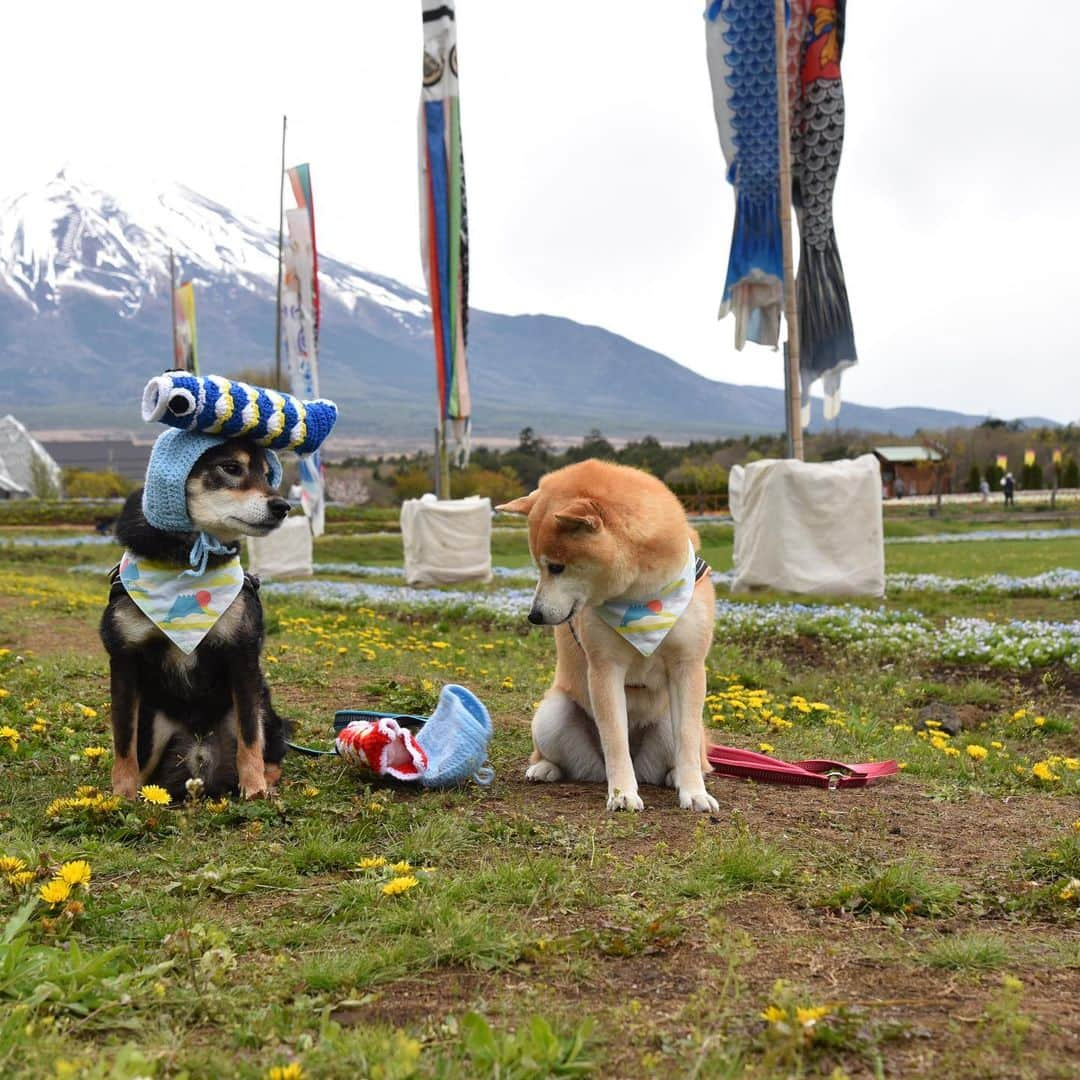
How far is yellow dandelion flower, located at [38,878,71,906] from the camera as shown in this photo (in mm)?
2916

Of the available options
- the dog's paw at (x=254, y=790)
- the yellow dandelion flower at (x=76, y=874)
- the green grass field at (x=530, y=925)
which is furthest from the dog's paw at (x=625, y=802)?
the yellow dandelion flower at (x=76, y=874)

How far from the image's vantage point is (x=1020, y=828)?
4223 mm

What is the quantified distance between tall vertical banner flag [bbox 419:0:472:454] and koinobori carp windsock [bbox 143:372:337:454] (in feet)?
38.4

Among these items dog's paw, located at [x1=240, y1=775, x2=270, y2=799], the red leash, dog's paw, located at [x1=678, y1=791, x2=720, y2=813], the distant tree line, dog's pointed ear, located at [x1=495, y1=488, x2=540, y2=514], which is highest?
the distant tree line

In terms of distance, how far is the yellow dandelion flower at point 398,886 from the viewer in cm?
313

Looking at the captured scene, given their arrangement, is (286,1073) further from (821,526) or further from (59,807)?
(821,526)

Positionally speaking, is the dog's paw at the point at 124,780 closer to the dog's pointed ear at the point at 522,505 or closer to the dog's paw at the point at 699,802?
the dog's pointed ear at the point at 522,505

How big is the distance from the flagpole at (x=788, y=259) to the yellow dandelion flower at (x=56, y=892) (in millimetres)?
11819

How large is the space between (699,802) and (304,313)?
59.7 feet

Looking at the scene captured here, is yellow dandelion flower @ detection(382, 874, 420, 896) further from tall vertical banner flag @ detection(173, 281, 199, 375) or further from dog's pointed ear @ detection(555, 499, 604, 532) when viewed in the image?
tall vertical banner flag @ detection(173, 281, 199, 375)

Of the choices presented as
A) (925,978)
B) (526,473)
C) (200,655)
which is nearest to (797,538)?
(200,655)

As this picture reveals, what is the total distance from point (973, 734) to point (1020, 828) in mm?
2653

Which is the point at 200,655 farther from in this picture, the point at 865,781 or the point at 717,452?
the point at 717,452

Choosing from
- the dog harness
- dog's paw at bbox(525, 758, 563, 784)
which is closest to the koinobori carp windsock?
the dog harness
